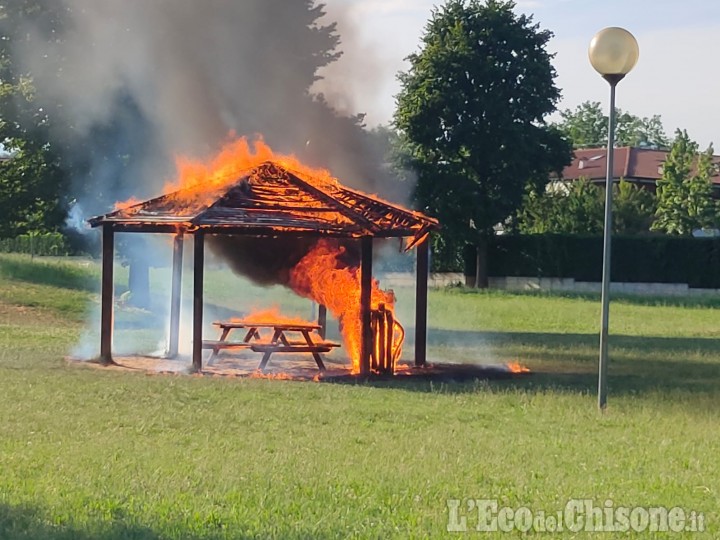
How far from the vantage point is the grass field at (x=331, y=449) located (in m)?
7.23

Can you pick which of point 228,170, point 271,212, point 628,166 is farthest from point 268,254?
point 628,166

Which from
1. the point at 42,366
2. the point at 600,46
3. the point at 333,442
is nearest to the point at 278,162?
the point at 42,366

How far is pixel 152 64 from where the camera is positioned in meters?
26.0

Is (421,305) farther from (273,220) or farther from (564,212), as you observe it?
(564,212)

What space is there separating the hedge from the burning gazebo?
88.1 ft

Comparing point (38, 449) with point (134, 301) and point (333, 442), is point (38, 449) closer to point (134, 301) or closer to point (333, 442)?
point (333, 442)

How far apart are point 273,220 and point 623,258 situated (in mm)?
29628

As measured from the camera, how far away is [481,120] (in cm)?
4347

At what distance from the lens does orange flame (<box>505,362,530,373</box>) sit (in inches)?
670

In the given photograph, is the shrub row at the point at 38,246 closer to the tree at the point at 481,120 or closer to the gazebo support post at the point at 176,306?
the tree at the point at 481,120

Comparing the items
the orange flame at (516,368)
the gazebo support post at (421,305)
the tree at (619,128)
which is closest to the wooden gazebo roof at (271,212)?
the gazebo support post at (421,305)

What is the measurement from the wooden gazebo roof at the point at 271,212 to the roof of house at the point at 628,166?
4927 cm

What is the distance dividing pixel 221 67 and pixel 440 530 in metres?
20.4

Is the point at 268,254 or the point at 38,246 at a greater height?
the point at 268,254
